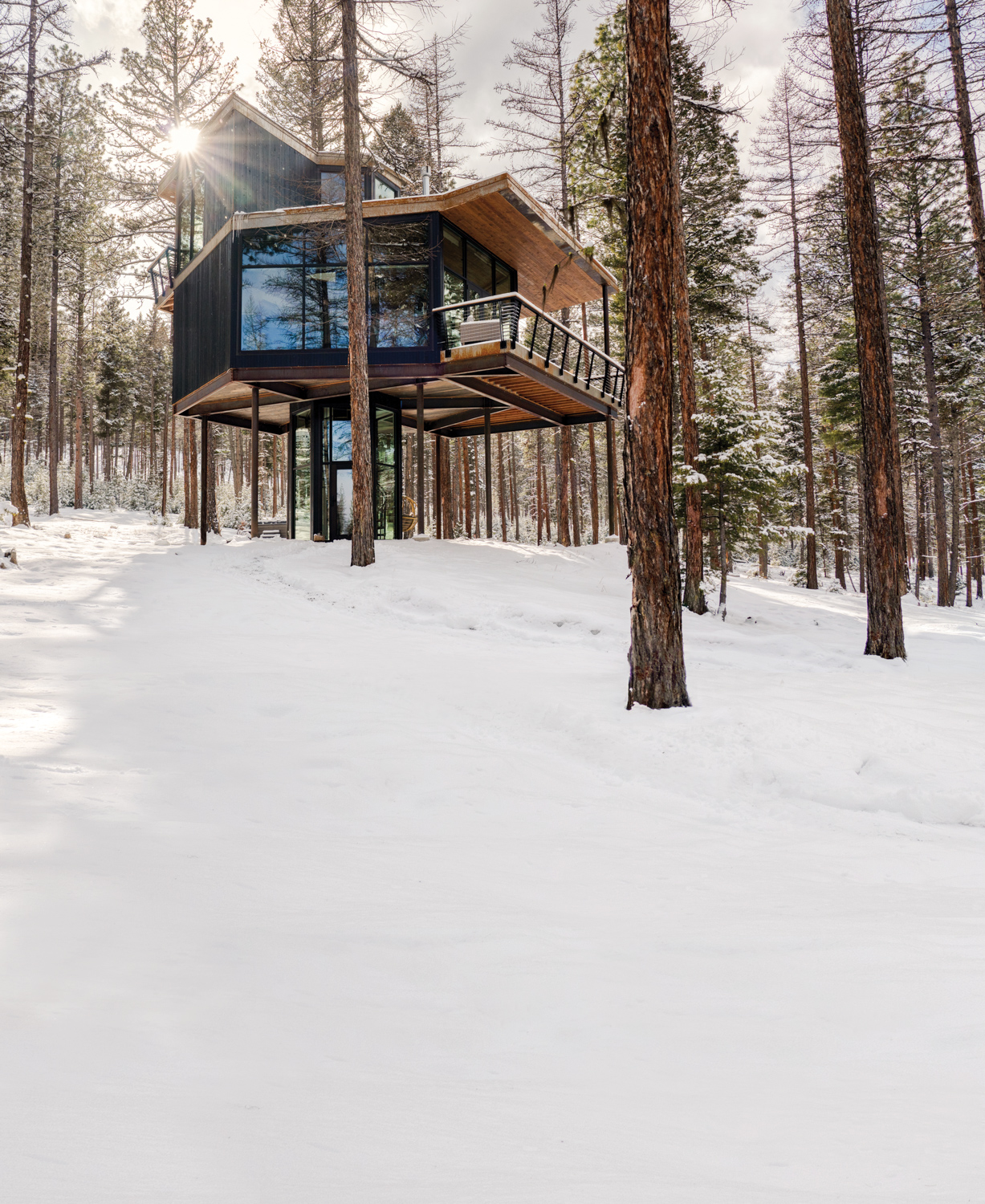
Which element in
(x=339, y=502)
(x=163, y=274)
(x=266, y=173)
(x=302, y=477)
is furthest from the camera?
(x=163, y=274)

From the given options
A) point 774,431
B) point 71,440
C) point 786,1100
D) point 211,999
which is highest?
point 71,440

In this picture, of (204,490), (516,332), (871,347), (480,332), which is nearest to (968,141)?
(871,347)

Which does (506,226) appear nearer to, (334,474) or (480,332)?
(480,332)

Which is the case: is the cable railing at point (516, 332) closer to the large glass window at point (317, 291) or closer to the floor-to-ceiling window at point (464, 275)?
the floor-to-ceiling window at point (464, 275)

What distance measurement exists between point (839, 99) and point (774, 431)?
4968 mm

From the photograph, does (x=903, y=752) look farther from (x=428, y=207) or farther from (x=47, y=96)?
(x=47, y=96)

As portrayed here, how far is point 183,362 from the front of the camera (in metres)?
19.2

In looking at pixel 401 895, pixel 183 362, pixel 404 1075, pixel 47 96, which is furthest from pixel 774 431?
pixel 47 96

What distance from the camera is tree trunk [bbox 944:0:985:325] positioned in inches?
445

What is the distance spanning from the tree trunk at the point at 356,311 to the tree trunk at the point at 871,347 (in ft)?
27.5

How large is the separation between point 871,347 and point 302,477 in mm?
14754

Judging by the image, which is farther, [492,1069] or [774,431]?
[774,431]

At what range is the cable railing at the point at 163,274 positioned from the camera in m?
21.2

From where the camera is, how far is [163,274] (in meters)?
22.2
